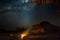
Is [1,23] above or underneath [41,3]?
underneath

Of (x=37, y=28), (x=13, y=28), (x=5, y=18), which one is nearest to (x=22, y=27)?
(x=13, y=28)

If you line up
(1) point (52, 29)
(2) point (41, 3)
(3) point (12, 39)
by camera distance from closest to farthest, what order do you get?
(3) point (12, 39) < (1) point (52, 29) < (2) point (41, 3)

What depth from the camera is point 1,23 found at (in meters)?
6.27

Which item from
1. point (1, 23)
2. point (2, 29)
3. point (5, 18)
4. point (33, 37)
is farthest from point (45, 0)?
point (33, 37)

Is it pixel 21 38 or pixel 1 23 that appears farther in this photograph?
pixel 1 23

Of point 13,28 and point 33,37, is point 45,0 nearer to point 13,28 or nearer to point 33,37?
point 13,28

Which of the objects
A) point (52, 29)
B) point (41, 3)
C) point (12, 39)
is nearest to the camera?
point (12, 39)

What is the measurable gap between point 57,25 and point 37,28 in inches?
35.3

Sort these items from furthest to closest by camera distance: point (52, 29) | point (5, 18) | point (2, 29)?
1. point (5, 18)
2. point (2, 29)
3. point (52, 29)

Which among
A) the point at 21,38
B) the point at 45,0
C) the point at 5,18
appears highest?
the point at 45,0

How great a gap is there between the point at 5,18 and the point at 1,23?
0.75m

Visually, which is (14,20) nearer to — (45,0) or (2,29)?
(2,29)

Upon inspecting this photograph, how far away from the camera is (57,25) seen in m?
5.78

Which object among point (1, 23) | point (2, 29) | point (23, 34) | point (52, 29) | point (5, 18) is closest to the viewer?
point (23, 34)
